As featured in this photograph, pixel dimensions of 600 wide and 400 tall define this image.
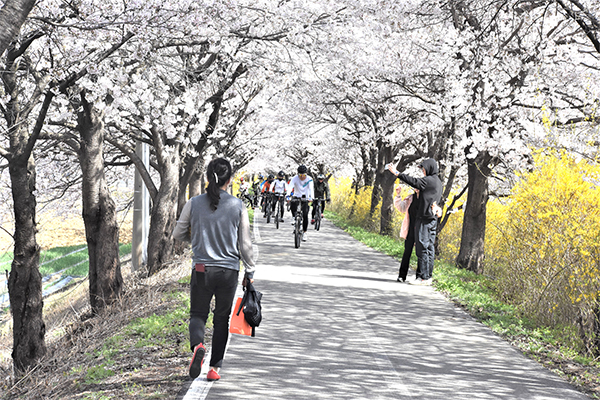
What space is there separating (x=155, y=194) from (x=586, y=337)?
10.6 metres

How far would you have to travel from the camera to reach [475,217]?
1385 cm

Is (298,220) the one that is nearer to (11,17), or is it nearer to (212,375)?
(212,375)

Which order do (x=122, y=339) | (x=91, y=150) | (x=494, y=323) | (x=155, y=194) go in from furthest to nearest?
1. (x=155, y=194)
2. (x=91, y=150)
3. (x=494, y=323)
4. (x=122, y=339)

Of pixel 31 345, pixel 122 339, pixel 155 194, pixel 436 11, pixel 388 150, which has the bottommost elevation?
pixel 31 345

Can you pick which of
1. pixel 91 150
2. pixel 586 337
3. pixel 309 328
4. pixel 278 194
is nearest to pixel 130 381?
pixel 309 328

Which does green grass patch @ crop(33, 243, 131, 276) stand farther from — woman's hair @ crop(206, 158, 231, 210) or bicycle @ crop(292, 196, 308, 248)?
woman's hair @ crop(206, 158, 231, 210)

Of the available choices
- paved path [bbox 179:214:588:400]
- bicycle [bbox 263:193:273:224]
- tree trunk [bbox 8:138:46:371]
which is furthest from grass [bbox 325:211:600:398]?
bicycle [bbox 263:193:273:224]

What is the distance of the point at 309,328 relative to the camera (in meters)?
7.17

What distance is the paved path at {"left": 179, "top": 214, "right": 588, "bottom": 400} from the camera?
510cm

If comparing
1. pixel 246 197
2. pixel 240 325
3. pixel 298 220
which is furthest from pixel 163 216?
pixel 246 197

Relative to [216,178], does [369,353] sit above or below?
below

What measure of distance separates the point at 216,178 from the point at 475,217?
32.4 feet

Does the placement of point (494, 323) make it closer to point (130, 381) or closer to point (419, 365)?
point (419, 365)

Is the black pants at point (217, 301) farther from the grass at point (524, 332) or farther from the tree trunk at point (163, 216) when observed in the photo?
the tree trunk at point (163, 216)
